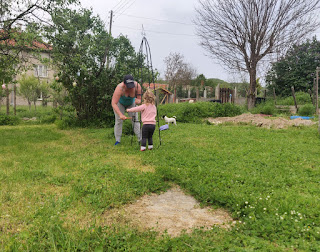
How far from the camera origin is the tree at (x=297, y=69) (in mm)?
19125

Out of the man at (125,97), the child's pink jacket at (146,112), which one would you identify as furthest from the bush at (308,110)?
the child's pink jacket at (146,112)

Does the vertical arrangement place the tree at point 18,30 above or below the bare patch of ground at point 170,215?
above

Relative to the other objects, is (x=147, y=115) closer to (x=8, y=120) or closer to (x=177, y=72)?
(x=8, y=120)

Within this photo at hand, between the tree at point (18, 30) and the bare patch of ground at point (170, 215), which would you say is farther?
the tree at point (18, 30)

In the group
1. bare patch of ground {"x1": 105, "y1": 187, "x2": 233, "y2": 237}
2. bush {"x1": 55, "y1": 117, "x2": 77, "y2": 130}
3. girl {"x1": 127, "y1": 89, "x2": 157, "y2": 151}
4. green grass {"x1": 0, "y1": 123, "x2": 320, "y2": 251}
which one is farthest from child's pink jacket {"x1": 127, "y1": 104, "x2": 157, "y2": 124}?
bush {"x1": 55, "y1": 117, "x2": 77, "y2": 130}

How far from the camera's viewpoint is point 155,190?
345 cm

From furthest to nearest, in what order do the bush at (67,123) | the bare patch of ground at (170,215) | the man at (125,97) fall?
the bush at (67,123), the man at (125,97), the bare patch of ground at (170,215)

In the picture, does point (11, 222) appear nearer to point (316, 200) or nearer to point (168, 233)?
point (168, 233)

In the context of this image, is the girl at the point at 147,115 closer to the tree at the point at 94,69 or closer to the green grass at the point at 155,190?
Answer: the green grass at the point at 155,190

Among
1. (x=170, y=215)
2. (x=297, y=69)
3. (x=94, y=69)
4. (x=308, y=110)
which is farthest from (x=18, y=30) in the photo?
(x=297, y=69)

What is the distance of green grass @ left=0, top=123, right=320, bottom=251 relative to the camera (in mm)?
2148

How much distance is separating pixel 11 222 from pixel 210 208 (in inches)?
81.1

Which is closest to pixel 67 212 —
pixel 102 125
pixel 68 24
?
pixel 68 24

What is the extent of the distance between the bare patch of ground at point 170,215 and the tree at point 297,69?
62.4 feet
